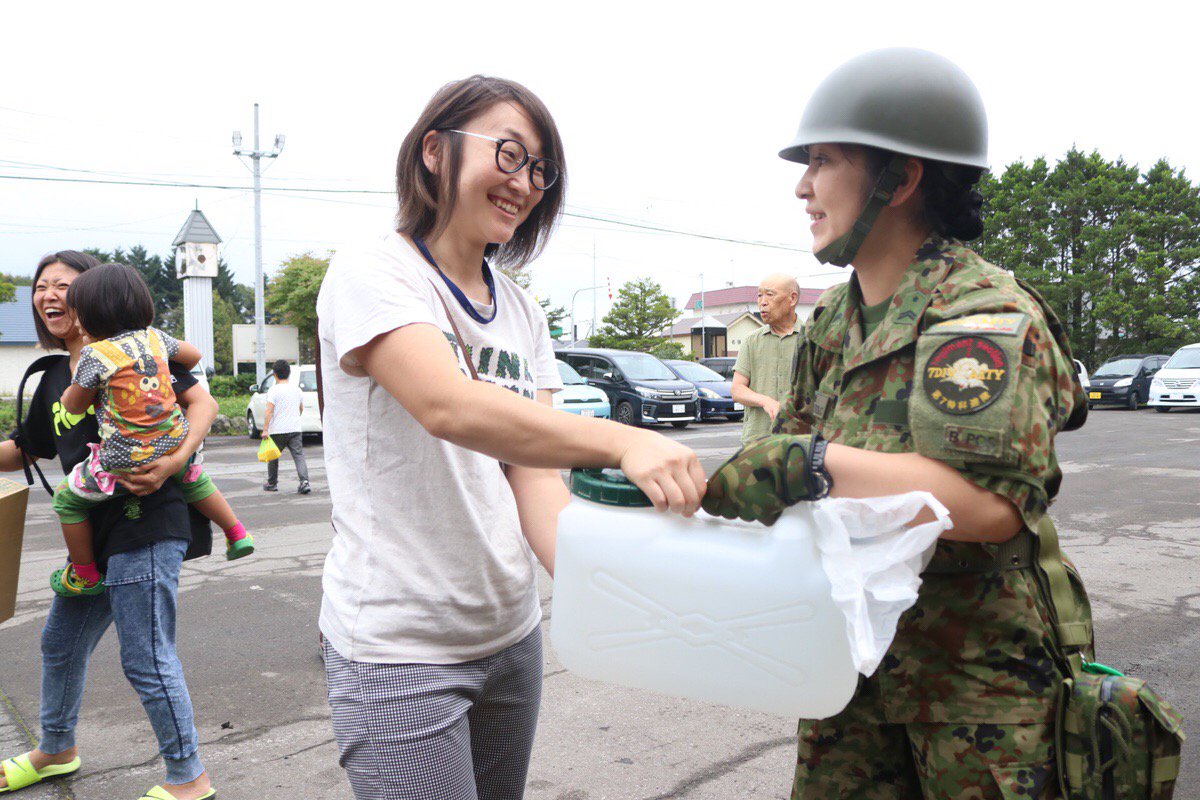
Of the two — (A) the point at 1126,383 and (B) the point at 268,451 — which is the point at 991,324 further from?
(A) the point at 1126,383

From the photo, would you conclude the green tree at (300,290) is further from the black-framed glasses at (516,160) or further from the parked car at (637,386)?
the black-framed glasses at (516,160)

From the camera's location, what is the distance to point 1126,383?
23844 millimetres

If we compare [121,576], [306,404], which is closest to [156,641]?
[121,576]

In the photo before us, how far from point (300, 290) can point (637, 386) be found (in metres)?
24.4

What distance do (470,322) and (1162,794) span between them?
1.39m

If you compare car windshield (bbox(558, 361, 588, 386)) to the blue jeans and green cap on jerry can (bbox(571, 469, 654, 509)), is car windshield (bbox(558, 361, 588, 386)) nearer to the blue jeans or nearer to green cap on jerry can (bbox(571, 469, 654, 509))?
the blue jeans

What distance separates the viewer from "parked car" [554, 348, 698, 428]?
1923cm

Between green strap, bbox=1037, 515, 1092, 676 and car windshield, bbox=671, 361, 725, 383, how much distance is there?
2029 centimetres

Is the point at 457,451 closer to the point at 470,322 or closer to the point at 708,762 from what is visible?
the point at 470,322

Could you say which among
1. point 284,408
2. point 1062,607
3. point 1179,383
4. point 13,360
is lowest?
point 13,360

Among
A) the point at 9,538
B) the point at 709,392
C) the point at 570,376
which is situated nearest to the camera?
the point at 9,538

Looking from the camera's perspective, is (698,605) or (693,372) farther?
(693,372)

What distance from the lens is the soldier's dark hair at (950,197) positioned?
1.57 m

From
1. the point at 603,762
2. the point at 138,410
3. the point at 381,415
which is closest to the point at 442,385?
the point at 381,415
